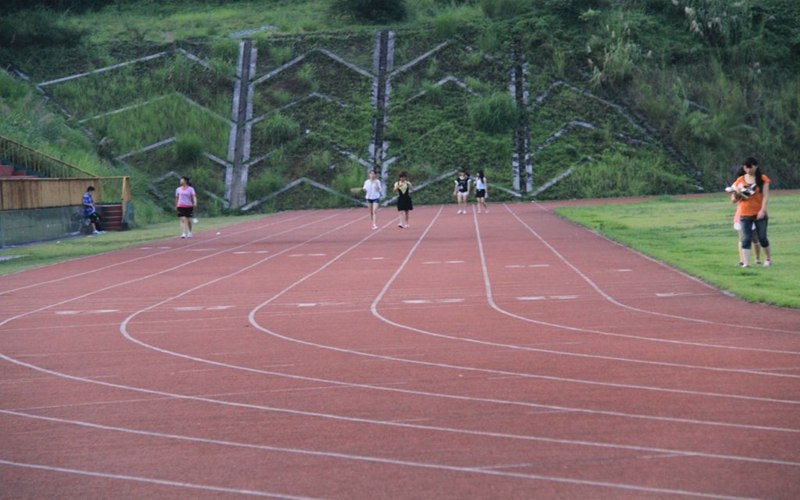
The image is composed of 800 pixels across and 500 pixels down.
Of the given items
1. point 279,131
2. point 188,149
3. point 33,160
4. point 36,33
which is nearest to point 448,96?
point 279,131

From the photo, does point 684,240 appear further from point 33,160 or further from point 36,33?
point 36,33

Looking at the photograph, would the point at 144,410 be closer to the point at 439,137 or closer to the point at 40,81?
the point at 439,137

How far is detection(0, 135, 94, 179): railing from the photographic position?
141ft

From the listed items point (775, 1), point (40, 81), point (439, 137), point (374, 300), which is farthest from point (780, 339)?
point (775, 1)

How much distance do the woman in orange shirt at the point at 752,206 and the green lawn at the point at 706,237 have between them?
17.5 inches

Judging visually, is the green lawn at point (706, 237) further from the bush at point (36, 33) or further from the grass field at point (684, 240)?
the bush at point (36, 33)

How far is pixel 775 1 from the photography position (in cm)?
6869

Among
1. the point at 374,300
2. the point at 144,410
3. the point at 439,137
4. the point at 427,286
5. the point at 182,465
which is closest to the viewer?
the point at 182,465

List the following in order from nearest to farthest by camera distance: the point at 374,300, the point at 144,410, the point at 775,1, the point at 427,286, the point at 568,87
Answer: the point at 144,410 → the point at 374,300 → the point at 427,286 → the point at 568,87 → the point at 775,1

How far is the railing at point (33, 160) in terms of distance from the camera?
43.1 meters

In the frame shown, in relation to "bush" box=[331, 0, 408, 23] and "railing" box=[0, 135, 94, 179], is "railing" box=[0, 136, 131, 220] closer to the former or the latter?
"railing" box=[0, 135, 94, 179]

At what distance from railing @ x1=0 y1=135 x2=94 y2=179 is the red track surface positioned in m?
25.3

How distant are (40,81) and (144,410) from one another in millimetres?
57065

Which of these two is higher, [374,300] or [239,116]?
[239,116]
